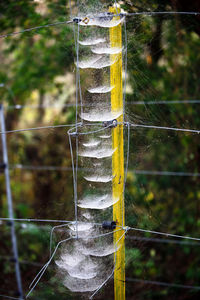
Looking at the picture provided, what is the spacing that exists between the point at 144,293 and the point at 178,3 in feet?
5.81

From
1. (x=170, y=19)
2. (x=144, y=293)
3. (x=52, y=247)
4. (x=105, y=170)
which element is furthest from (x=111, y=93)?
(x=144, y=293)

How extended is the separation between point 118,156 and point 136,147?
147mm

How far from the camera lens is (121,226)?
1.10 m

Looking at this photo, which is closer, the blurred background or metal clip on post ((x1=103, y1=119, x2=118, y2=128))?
metal clip on post ((x1=103, y1=119, x2=118, y2=128))

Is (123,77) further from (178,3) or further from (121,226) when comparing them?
(178,3)

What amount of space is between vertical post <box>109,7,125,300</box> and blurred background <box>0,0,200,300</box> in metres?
0.05

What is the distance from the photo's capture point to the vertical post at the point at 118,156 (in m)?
1.10

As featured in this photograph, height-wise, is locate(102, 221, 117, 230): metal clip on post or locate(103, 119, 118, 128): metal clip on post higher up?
locate(103, 119, 118, 128): metal clip on post

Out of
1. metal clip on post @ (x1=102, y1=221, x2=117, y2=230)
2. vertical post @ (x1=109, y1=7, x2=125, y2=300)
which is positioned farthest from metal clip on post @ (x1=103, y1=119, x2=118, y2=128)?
metal clip on post @ (x1=102, y1=221, x2=117, y2=230)

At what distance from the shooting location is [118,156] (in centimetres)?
111

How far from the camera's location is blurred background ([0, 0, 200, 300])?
50.0 inches

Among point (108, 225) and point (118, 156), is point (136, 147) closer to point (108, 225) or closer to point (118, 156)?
point (118, 156)

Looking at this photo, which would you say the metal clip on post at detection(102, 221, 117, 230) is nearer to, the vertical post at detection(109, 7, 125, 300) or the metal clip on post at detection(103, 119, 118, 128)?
the vertical post at detection(109, 7, 125, 300)

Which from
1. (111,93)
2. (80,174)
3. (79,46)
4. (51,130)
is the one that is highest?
(79,46)
